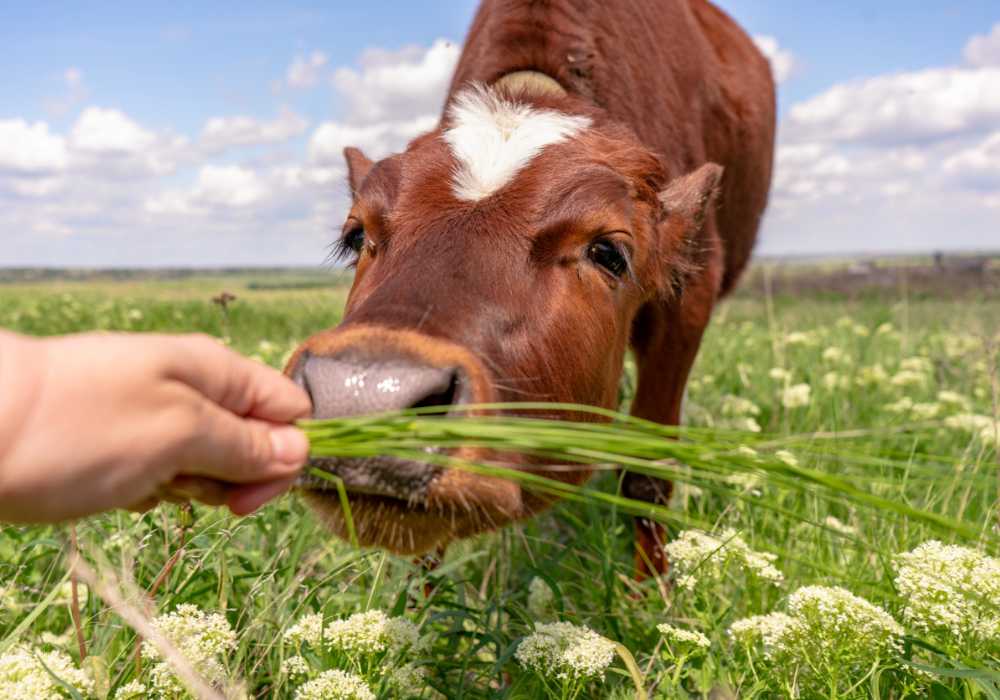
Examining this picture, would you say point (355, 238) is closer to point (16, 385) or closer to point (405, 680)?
point (405, 680)

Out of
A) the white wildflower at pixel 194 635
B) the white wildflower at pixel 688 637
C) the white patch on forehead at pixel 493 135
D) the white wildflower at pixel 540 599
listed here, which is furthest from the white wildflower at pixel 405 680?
the white patch on forehead at pixel 493 135

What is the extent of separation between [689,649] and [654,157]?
1.87 meters

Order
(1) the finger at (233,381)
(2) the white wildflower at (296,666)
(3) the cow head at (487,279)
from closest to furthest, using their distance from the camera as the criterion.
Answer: (1) the finger at (233,381) → (3) the cow head at (487,279) → (2) the white wildflower at (296,666)

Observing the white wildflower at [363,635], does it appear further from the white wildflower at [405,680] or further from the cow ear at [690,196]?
the cow ear at [690,196]

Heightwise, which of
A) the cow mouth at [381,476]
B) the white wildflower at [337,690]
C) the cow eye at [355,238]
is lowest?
the white wildflower at [337,690]

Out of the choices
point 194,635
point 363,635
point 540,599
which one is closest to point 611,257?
point 540,599

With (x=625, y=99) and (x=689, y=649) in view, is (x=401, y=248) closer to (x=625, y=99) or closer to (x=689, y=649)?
(x=689, y=649)

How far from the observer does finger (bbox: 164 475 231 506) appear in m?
1.14

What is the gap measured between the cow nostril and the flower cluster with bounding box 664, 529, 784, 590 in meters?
0.81

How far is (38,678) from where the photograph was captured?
1.56 m

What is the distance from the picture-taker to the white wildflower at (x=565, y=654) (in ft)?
5.74

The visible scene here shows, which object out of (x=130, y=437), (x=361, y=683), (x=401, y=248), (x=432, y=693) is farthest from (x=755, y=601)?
(x=130, y=437)

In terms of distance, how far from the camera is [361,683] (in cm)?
166

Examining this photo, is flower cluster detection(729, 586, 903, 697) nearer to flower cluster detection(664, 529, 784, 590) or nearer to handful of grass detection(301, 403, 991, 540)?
flower cluster detection(664, 529, 784, 590)
